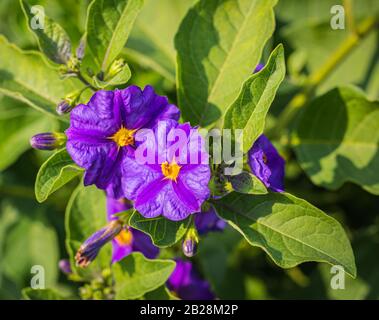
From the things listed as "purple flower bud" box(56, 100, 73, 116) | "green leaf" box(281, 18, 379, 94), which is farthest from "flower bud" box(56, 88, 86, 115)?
"green leaf" box(281, 18, 379, 94)

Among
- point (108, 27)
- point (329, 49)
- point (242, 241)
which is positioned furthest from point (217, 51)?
point (329, 49)

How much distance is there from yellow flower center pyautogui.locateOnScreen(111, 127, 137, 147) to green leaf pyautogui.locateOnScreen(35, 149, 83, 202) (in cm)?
16

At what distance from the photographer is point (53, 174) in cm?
213

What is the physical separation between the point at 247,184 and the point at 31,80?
107 centimetres

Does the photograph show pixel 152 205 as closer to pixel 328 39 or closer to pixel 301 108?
pixel 301 108

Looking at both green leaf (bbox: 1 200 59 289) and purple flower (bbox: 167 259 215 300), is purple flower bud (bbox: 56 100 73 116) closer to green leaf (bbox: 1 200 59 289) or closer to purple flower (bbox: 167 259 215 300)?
purple flower (bbox: 167 259 215 300)

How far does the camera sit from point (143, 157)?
2.10 m

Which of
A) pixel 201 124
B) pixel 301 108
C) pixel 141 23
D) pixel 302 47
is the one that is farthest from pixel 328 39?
pixel 201 124

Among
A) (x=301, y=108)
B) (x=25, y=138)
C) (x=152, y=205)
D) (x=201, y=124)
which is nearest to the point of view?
(x=152, y=205)

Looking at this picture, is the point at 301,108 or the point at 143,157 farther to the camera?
the point at 301,108

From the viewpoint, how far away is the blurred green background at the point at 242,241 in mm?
3371

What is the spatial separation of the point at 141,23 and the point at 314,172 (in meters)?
1.38

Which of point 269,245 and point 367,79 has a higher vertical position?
point 367,79

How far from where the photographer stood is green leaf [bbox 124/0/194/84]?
3.20 meters
